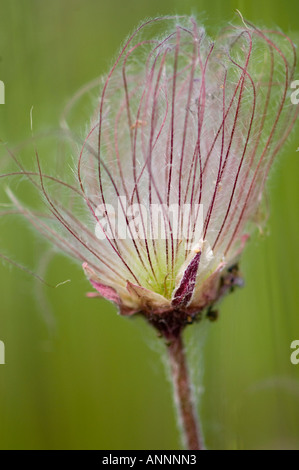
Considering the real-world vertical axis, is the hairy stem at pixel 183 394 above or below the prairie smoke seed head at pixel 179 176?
below

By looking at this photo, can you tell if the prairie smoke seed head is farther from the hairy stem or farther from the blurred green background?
the blurred green background

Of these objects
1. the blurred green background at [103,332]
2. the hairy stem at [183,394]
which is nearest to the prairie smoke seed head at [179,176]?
the hairy stem at [183,394]

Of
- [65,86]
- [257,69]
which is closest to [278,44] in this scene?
[257,69]

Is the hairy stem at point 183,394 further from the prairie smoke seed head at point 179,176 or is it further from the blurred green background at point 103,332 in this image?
the blurred green background at point 103,332

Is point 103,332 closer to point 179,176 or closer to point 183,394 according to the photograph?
point 183,394

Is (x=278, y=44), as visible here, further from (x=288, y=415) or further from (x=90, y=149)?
(x=288, y=415)

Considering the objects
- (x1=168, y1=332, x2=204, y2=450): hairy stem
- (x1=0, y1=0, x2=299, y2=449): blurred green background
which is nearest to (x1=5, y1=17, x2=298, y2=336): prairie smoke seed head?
(x1=168, y1=332, x2=204, y2=450): hairy stem
